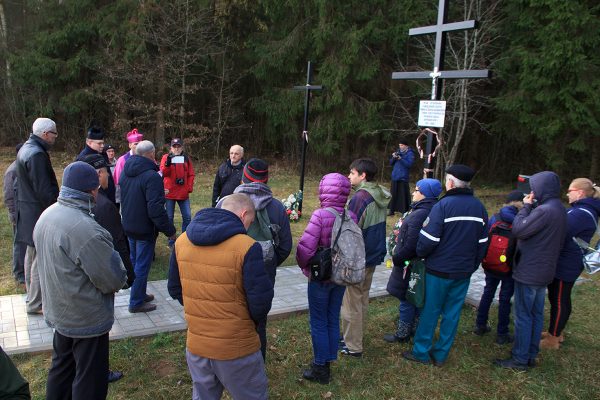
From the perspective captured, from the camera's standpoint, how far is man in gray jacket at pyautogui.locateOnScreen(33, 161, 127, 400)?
9.03 feet

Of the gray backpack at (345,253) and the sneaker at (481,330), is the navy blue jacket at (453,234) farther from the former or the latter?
the sneaker at (481,330)

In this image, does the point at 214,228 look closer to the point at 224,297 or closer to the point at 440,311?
the point at 224,297

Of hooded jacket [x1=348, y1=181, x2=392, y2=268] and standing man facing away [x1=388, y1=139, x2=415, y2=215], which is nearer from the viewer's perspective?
hooded jacket [x1=348, y1=181, x2=392, y2=268]

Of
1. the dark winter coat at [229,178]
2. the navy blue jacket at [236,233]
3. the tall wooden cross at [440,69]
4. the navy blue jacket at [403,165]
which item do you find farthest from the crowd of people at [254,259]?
the navy blue jacket at [403,165]

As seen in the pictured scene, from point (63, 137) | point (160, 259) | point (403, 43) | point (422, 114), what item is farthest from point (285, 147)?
point (422, 114)

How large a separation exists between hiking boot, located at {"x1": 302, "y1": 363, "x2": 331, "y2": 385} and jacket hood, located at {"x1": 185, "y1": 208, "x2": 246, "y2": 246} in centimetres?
182

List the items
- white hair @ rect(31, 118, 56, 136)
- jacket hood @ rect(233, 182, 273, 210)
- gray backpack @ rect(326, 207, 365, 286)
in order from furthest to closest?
white hair @ rect(31, 118, 56, 136) → gray backpack @ rect(326, 207, 365, 286) → jacket hood @ rect(233, 182, 273, 210)

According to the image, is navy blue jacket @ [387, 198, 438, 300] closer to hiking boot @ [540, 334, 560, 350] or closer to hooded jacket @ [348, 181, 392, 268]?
hooded jacket @ [348, 181, 392, 268]

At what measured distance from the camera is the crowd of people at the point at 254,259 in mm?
2607

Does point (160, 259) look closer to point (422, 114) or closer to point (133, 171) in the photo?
point (133, 171)

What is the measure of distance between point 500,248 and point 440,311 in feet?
3.17

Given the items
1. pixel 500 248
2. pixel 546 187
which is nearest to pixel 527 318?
pixel 500 248

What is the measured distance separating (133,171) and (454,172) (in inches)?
126

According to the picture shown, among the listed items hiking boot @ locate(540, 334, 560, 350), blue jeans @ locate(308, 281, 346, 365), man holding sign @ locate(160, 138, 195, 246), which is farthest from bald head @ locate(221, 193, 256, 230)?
man holding sign @ locate(160, 138, 195, 246)
